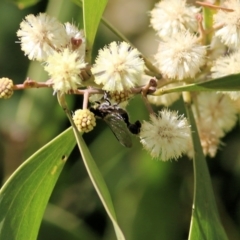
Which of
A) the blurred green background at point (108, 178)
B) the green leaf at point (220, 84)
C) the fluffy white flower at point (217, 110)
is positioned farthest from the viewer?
the blurred green background at point (108, 178)

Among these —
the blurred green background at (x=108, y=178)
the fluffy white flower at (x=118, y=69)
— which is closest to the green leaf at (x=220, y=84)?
the fluffy white flower at (x=118, y=69)

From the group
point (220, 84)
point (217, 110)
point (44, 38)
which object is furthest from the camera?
point (217, 110)

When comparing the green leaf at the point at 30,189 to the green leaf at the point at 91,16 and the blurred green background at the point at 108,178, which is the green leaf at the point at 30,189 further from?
the blurred green background at the point at 108,178

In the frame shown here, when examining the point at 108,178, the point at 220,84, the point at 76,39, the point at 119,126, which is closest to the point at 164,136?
the point at 119,126

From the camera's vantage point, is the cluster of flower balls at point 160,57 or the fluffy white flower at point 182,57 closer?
the cluster of flower balls at point 160,57

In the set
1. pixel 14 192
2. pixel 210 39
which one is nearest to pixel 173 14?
pixel 210 39

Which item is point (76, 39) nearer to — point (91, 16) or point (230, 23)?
point (91, 16)
